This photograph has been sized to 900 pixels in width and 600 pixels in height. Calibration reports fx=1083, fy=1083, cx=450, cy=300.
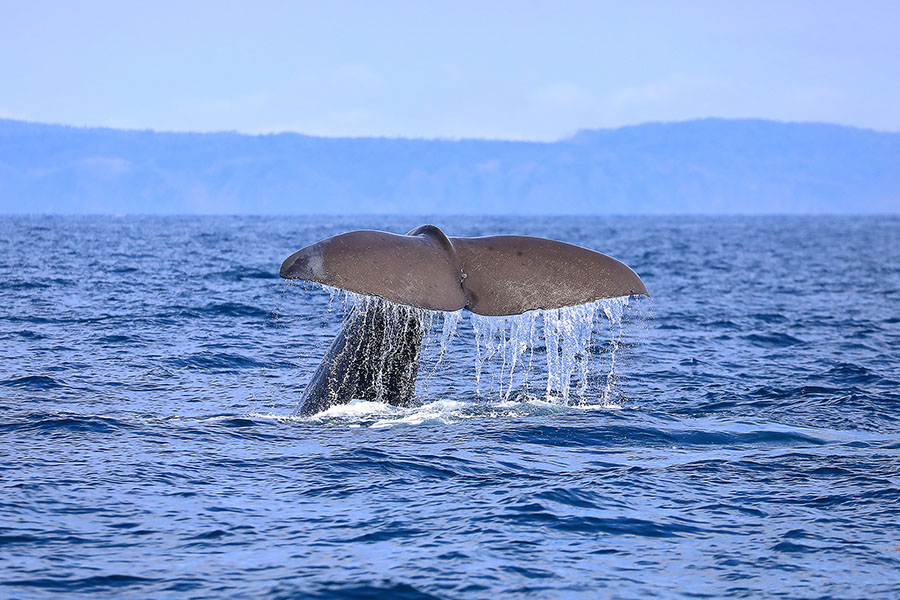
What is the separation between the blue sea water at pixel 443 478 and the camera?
18.3 feet

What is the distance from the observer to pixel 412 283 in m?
6.53

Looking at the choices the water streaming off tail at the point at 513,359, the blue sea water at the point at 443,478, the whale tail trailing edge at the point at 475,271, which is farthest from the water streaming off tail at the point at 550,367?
the whale tail trailing edge at the point at 475,271

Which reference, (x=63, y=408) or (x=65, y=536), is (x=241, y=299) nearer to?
(x=63, y=408)

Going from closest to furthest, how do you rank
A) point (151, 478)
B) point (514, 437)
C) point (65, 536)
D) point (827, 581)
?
1. point (827, 581)
2. point (65, 536)
3. point (151, 478)
4. point (514, 437)

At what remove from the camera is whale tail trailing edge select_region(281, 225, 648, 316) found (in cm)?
634

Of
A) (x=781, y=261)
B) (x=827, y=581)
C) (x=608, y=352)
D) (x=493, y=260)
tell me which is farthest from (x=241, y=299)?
(x=781, y=261)

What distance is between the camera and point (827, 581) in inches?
219

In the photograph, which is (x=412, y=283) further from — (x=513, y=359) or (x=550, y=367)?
(x=550, y=367)

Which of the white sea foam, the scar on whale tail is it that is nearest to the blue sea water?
the white sea foam

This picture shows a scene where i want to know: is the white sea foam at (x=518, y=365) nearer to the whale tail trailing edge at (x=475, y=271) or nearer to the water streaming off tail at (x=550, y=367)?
the water streaming off tail at (x=550, y=367)

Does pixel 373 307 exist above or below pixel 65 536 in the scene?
above

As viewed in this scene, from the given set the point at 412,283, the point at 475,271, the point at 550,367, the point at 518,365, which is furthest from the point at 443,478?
the point at 518,365

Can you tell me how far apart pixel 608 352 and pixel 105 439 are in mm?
9044

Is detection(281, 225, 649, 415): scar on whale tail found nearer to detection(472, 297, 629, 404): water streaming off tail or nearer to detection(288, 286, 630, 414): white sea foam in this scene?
detection(288, 286, 630, 414): white sea foam
